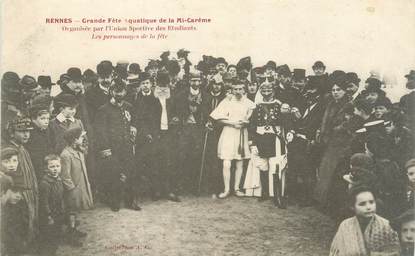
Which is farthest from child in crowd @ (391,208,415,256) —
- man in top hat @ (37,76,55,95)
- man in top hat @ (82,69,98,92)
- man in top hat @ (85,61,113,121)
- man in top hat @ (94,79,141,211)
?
man in top hat @ (37,76,55,95)

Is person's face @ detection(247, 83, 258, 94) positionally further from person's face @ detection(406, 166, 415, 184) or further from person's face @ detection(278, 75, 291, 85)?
person's face @ detection(406, 166, 415, 184)

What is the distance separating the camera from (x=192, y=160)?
3553mm

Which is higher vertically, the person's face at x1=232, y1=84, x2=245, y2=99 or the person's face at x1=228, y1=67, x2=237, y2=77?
the person's face at x1=228, y1=67, x2=237, y2=77

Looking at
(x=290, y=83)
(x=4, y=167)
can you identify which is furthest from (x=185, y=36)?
(x=4, y=167)

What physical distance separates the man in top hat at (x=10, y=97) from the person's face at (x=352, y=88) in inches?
98.4

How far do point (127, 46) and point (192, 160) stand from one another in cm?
100

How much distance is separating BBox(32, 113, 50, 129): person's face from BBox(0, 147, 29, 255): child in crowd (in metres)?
0.29

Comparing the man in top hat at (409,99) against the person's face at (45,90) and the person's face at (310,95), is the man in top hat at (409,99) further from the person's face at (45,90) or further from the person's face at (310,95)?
the person's face at (45,90)

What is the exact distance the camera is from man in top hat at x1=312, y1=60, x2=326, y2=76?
3.51 meters

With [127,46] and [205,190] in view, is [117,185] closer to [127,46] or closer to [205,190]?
[205,190]

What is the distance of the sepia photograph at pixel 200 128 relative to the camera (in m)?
3.48

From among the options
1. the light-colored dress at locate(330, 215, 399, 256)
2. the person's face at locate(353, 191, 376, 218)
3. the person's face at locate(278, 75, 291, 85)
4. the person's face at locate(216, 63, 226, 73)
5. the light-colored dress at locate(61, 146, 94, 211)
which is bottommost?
the light-colored dress at locate(330, 215, 399, 256)

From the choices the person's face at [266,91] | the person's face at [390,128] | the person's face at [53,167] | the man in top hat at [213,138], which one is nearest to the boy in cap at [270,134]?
the person's face at [266,91]

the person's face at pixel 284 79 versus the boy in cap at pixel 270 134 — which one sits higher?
the person's face at pixel 284 79
